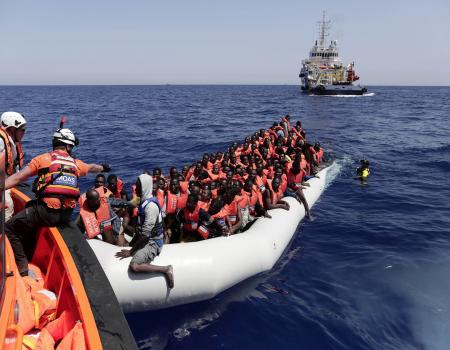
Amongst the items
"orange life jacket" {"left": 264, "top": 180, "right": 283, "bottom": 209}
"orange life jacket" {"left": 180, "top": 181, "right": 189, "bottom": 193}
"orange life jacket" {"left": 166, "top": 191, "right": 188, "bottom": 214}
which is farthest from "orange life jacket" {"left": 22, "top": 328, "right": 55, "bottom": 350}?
"orange life jacket" {"left": 264, "top": 180, "right": 283, "bottom": 209}

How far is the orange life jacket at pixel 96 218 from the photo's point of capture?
591 centimetres

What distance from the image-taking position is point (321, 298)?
256 inches

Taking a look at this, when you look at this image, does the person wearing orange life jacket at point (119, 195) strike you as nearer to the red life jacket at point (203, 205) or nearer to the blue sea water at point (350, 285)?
the red life jacket at point (203, 205)

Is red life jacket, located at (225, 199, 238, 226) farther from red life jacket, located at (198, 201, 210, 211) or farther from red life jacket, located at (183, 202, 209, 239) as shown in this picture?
red life jacket, located at (183, 202, 209, 239)

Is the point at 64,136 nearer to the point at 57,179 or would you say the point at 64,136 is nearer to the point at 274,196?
the point at 57,179

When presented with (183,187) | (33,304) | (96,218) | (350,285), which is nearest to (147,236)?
(96,218)

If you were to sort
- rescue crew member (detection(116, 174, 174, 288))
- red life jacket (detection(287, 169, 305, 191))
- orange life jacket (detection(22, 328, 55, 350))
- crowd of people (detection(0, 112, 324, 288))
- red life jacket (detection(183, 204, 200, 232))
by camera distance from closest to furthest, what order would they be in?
orange life jacket (detection(22, 328, 55, 350)) < crowd of people (detection(0, 112, 324, 288)) < rescue crew member (detection(116, 174, 174, 288)) < red life jacket (detection(183, 204, 200, 232)) < red life jacket (detection(287, 169, 305, 191))

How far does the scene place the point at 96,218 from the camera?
239 inches

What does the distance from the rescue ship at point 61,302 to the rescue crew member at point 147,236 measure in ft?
2.88

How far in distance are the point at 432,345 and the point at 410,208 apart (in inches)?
251

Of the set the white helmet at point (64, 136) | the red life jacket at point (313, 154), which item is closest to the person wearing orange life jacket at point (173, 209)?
the white helmet at point (64, 136)

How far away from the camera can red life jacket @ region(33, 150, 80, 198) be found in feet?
12.2

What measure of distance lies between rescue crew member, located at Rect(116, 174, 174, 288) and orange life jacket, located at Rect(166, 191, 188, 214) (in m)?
2.04

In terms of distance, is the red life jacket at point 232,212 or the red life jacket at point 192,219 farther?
the red life jacket at point 232,212
